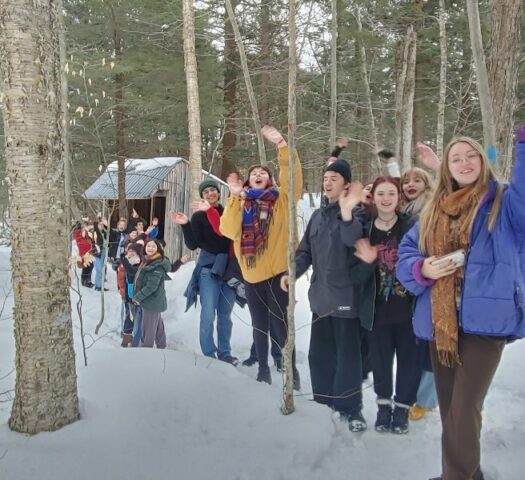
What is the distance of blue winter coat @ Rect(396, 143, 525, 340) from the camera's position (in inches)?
84.0

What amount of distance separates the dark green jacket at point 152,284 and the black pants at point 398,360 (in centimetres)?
287

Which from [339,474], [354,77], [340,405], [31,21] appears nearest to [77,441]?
[339,474]

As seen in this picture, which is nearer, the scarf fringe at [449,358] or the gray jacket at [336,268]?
the scarf fringe at [449,358]

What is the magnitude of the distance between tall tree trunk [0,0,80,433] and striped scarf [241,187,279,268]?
5.52ft

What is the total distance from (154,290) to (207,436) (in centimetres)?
270

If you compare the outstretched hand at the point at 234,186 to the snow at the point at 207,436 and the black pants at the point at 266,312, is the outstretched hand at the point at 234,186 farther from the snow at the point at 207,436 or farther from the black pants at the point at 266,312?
the snow at the point at 207,436

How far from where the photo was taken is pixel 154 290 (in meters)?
5.28

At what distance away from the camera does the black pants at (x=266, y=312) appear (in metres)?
4.03

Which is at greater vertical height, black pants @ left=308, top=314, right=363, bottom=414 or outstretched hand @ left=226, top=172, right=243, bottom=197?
outstretched hand @ left=226, top=172, right=243, bottom=197

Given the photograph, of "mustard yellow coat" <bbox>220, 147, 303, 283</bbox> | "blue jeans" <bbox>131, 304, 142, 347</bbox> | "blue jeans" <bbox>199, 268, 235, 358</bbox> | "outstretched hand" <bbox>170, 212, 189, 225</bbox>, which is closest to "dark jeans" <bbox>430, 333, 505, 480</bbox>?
"mustard yellow coat" <bbox>220, 147, 303, 283</bbox>

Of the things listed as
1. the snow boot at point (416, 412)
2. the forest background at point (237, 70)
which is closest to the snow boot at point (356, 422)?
the snow boot at point (416, 412)

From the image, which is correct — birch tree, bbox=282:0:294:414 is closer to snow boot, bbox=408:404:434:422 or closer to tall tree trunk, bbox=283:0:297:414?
tall tree trunk, bbox=283:0:297:414

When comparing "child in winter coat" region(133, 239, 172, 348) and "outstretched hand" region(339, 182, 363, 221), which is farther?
"child in winter coat" region(133, 239, 172, 348)

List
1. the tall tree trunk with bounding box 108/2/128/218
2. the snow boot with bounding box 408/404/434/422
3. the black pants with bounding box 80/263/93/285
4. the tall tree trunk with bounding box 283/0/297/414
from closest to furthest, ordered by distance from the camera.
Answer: the tall tree trunk with bounding box 283/0/297/414 → the snow boot with bounding box 408/404/434/422 → the black pants with bounding box 80/263/93/285 → the tall tree trunk with bounding box 108/2/128/218
